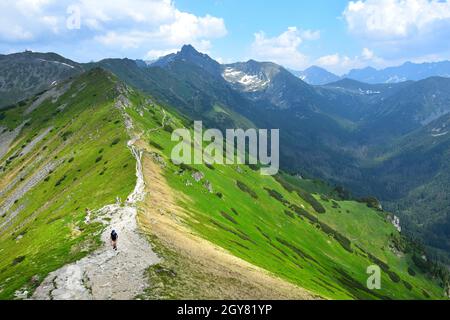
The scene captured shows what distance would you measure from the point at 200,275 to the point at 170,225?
22.5 m

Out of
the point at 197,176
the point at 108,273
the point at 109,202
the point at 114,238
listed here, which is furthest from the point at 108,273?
the point at 197,176

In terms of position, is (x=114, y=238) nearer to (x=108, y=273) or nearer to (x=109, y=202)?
(x=108, y=273)

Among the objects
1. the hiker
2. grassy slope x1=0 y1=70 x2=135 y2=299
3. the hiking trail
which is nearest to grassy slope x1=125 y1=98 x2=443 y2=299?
grassy slope x1=0 y1=70 x2=135 y2=299

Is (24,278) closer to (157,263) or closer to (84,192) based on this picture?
(157,263)

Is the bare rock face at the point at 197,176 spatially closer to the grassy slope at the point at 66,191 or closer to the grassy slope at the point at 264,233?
the grassy slope at the point at 264,233

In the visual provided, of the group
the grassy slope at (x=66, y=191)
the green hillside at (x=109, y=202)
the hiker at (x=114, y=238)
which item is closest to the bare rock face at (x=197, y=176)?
the green hillside at (x=109, y=202)

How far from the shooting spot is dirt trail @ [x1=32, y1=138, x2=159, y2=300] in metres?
37.7

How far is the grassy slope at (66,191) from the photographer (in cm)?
4897

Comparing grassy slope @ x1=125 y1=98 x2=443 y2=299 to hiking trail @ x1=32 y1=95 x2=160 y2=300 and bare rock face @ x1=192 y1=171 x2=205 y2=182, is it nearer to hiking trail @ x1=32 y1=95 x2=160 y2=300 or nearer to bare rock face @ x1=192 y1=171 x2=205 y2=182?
bare rock face @ x1=192 y1=171 x2=205 y2=182

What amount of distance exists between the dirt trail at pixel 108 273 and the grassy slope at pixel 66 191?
5.97ft

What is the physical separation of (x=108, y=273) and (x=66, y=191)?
66.7m

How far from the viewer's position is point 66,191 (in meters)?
103

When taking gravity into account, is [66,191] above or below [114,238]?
below

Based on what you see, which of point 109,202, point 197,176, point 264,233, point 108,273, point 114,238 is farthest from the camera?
point 264,233
